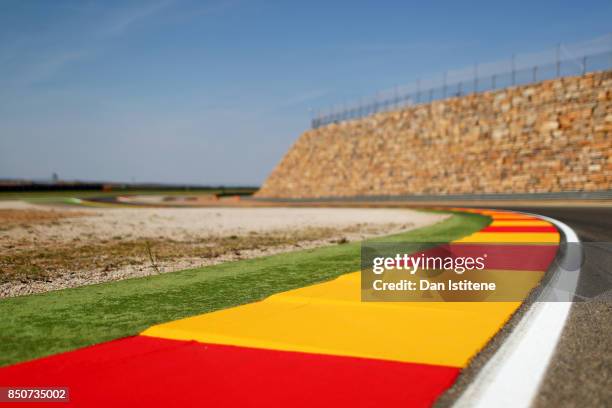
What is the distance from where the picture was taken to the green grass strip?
11.1ft

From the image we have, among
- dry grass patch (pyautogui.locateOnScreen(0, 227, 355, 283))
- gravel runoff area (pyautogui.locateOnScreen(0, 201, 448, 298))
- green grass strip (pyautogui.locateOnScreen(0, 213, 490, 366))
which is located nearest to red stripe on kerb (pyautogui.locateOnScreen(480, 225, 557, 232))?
gravel runoff area (pyautogui.locateOnScreen(0, 201, 448, 298))

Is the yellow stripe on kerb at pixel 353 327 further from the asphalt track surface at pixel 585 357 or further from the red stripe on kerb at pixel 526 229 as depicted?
the red stripe on kerb at pixel 526 229

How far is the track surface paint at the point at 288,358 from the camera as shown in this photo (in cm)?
240

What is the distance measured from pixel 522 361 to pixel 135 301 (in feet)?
10.8

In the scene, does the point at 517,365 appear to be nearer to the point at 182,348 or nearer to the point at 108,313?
the point at 182,348

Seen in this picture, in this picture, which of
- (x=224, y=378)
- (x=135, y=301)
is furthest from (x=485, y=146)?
(x=224, y=378)

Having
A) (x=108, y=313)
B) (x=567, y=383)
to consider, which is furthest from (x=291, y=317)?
(x=567, y=383)

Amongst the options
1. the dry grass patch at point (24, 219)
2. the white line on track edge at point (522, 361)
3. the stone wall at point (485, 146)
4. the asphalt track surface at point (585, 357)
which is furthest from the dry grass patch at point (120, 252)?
the stone wall at point (485, 146)

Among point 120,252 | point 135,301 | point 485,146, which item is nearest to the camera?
point 135,301

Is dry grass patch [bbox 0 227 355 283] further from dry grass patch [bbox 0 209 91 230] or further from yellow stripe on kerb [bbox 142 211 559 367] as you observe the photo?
dry grass patch [bbox 0 209 91 230]

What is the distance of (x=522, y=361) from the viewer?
2.74 metres

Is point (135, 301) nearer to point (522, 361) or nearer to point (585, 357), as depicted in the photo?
point (522, 361)

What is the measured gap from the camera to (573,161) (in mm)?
30672

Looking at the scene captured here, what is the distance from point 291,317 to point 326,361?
40.7 inches
